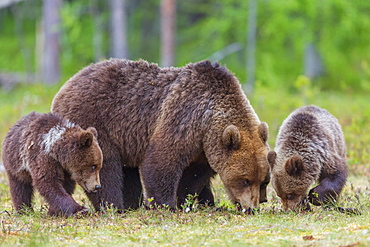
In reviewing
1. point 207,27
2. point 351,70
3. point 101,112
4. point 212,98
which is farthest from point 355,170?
point 351,70

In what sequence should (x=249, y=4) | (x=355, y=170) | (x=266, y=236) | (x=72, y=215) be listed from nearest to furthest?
(x=266, y=236) < (x=72, y=215) < (x=355, y=170) < (x=249, y=4)

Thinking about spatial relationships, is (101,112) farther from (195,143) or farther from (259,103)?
(259,103)

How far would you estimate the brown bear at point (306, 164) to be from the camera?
8.04m

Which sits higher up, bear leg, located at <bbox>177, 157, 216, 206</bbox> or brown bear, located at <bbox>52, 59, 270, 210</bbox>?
brown bear, located at <bbox>52, 59, 270, 210</bbox>

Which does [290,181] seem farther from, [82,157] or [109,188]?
[82,157]

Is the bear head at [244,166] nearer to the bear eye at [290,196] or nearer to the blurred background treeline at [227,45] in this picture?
the bear eye at [290,196]

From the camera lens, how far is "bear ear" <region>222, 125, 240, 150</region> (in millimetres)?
7754

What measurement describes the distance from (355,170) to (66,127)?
6.13m

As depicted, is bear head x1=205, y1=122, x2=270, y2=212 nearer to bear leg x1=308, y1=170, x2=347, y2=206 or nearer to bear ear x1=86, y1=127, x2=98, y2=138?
bear leg x1=308, y1=170, x2=347, y2=206

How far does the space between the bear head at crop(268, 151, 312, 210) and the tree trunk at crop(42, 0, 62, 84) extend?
58.1ft

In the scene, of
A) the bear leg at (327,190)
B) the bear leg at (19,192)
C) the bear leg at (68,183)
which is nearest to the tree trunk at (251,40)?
the bear leg at (327,190)

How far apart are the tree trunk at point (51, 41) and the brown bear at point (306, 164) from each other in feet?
56.7

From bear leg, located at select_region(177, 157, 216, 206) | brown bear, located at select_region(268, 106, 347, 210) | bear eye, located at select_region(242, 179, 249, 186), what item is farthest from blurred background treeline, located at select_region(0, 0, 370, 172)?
bear eye, located at select_region(242, 179, 249, 186)

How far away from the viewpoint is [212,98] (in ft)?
26.9
